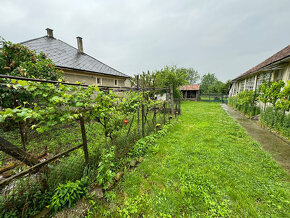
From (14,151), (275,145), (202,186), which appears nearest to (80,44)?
(14,151)

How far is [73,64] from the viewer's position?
27.6 feet

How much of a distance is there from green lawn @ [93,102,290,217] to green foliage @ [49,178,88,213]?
37cm

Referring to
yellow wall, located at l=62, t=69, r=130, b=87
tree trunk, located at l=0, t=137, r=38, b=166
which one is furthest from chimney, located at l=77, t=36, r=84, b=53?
tree trunk, located at l=0, t=137, r=38, b=166

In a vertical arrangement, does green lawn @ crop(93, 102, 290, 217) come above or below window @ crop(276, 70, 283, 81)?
below

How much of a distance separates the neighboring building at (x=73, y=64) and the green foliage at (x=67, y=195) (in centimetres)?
651

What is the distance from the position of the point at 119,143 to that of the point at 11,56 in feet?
16.9

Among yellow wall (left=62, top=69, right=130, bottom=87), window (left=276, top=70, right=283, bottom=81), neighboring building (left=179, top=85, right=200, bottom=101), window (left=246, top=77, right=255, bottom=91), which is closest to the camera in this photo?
window (left=276, top=70, right=283, bottom=81)

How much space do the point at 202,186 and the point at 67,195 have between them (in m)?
2.34

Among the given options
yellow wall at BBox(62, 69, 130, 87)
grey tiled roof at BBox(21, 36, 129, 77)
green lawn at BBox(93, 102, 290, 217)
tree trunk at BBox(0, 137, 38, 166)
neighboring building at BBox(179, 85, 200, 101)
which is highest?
grey tiled roof at BBox(21, 36, 129, 77)

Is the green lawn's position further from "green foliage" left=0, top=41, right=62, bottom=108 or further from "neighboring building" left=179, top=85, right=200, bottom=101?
"neighboring building" left=179, top=85, right=200, bottom=101

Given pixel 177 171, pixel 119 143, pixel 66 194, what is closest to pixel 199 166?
pixel 177 171

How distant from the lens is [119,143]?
2.93m

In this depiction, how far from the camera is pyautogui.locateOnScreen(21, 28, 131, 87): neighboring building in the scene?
7875 mm

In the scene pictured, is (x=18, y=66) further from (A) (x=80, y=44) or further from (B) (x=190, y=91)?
(B) (x=190, y=91)
